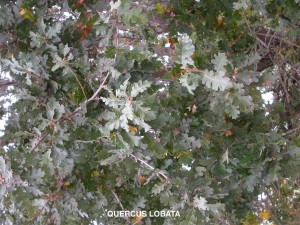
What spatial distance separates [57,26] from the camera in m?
1.78

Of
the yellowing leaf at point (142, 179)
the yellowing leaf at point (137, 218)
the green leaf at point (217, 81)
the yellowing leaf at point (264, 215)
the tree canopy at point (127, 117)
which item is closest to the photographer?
the green leaf at point (217, 81)

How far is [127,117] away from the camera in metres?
1.36

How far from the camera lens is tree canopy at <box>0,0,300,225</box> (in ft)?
5.12

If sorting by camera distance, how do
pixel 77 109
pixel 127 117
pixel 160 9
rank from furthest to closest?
pixel 160 9, pixel 77 109, pixel 127 117

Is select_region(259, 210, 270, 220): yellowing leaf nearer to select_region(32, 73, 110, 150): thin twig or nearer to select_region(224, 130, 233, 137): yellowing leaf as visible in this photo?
select_region(224, 130, 233, 137): yellowing leaf

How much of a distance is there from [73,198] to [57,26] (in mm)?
754

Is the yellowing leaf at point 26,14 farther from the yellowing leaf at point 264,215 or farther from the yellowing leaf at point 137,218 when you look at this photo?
the yellowing leaf at point 264,215

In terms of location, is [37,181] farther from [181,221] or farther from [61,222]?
[181,221]

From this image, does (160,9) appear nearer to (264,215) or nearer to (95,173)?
(95,173)

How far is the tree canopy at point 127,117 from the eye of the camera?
156 centimetres

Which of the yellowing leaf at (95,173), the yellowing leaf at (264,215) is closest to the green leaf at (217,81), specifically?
the yellowing leaf at (95,173)

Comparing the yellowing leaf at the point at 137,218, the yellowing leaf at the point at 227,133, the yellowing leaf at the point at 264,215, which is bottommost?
the yellowing leaf at the point at 264,215

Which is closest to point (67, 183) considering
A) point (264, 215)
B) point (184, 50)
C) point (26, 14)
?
point (26, 14)

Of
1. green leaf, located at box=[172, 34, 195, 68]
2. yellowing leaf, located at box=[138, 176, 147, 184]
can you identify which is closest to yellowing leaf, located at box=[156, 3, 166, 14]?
yellowing leaf, located at box=[138, 176, 147, 184]
